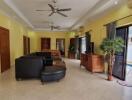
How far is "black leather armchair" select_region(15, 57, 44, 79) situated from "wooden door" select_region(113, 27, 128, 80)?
119 inches

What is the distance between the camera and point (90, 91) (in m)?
4.07

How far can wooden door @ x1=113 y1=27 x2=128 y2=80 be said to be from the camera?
523 cm

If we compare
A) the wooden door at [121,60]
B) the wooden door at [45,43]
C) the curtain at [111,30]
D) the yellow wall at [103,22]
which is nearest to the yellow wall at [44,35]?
the wooden door at [45,43]

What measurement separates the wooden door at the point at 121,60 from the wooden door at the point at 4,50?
4.99m

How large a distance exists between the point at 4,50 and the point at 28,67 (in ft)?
A: 8.17

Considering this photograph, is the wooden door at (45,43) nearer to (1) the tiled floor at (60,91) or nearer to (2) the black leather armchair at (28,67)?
(2) the black leather armchair at (28,67)

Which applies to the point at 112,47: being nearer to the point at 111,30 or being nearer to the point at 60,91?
the point at 111,30

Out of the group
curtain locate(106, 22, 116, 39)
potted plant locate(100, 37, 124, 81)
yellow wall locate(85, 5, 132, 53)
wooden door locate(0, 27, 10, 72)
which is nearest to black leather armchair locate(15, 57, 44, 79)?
wooden door locate(0, 27, 10, 72)

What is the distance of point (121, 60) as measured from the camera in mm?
5453

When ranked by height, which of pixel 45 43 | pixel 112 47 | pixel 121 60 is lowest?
pixel 121 60

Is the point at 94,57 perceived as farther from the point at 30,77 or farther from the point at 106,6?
the point at 30,77

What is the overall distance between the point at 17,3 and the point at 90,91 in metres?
4.25

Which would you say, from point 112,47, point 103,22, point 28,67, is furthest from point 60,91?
point 103,22

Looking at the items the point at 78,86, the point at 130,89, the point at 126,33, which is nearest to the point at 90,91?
the point at 78,86
